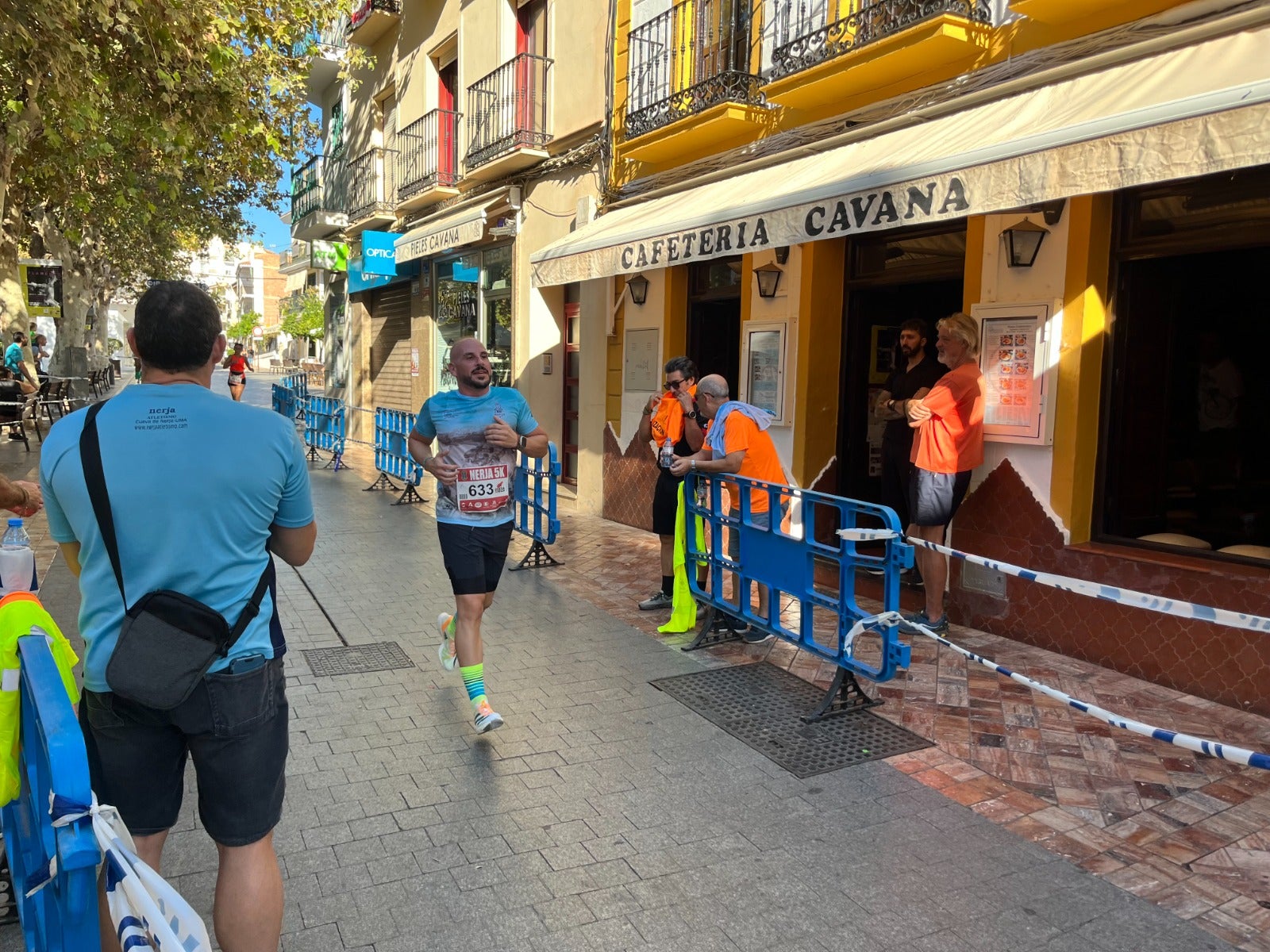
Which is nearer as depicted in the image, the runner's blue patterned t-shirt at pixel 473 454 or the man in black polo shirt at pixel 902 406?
the runner's blue patterned t-shirt at pixel 473 454

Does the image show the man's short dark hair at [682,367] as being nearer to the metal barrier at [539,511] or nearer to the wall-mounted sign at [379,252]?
the metal barrier at [539,511]

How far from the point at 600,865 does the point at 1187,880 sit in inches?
84.0

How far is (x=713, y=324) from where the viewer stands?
9.91 meters

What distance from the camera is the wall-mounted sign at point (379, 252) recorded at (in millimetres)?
16312

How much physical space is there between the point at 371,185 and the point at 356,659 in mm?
14738

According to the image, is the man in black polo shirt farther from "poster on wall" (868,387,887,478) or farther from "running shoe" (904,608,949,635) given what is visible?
"poster on wall" (868,387,887,478)

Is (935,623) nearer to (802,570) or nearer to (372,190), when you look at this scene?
(802,570)

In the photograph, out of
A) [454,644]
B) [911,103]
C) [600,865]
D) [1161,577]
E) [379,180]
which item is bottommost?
[600,865]

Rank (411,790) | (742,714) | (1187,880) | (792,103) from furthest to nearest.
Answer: (792,103) → (742,714) → (411,790) → (1187,880)

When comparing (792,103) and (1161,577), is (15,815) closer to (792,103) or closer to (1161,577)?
(1161,577)

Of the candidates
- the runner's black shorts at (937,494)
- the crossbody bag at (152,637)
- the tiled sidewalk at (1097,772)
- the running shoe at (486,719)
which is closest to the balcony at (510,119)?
the runner's black shorts at (937,494)

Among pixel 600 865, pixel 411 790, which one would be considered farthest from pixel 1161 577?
pixel 411 790

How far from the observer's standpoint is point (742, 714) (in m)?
4.89

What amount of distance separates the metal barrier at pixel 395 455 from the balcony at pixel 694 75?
4.67 m
